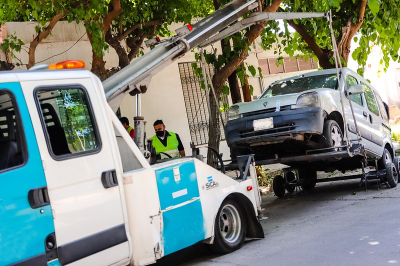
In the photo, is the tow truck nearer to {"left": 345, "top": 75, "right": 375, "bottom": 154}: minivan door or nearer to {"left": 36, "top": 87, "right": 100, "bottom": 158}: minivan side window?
{"left": 36, "top": 87, "right": 100, "bottom": 158}: minivan side window

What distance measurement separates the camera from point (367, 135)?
10086 mm

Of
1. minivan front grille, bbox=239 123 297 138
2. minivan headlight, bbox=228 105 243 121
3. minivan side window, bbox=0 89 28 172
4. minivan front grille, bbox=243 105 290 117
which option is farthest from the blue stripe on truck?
minivan headlight, bbox=228 105 243 121

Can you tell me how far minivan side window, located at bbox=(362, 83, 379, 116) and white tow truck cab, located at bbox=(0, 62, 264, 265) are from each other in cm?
547

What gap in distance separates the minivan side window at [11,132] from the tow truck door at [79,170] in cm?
14

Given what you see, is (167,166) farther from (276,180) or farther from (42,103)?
(276,180)

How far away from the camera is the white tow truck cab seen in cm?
468

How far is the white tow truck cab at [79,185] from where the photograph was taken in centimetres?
468

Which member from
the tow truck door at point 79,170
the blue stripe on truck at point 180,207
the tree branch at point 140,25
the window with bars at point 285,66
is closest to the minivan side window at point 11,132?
the tow truck door at point 79,170

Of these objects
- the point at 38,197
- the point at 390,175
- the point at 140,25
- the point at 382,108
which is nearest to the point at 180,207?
the point at 38,197

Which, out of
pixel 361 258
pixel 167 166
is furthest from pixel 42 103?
pixel 361 258

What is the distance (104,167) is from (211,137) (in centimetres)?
648

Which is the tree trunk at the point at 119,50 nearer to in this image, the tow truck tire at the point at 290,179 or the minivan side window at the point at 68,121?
the tow truck tire at the point at 290,179

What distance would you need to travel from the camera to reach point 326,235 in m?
7.43

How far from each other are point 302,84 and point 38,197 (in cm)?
646
